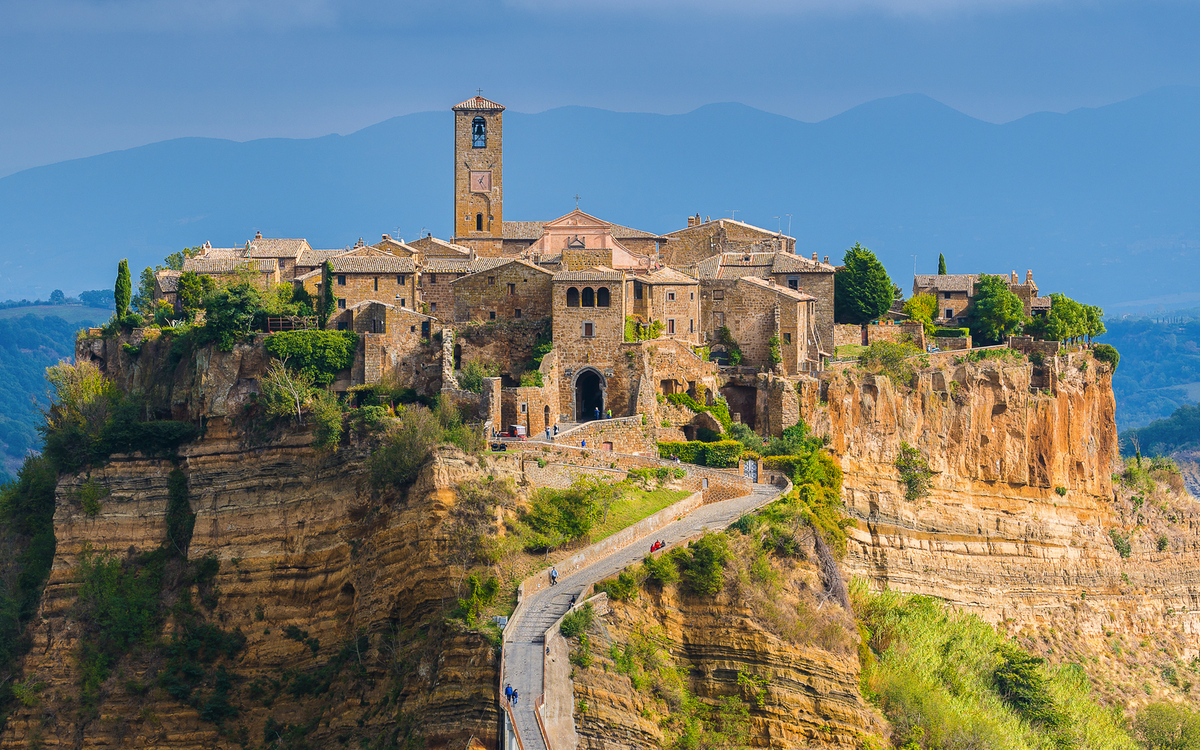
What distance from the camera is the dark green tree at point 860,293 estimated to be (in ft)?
243

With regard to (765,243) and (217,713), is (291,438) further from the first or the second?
(765,243)

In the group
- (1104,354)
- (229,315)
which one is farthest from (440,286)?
(1104,354)

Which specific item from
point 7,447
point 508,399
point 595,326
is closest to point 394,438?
point 508,399

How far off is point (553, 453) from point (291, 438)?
12.9 m

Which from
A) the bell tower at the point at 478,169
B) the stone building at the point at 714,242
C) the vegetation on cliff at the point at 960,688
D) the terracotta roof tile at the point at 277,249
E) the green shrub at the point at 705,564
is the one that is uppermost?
the bell tower at the point at 478,169

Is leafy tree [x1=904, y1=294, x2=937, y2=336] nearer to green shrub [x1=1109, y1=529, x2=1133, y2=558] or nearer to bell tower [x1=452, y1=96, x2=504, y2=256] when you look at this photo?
green shrub [x1=1109, y1=529, x2=1133, y2=558]

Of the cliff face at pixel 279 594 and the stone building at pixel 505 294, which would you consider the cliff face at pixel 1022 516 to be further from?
the cliff face at pixel 279 594

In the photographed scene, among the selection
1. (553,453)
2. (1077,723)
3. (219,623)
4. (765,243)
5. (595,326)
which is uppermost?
(765,243)

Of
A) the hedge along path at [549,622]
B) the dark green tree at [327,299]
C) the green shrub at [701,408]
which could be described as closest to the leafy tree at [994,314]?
the green shrub at [701,408]

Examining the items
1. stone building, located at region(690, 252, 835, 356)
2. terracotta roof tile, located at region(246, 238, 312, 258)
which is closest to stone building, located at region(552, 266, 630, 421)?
stone building, located at region(690, 252, 835, 356)

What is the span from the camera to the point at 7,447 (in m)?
176

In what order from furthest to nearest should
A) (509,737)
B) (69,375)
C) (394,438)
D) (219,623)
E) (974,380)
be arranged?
1. (974,380)
2. (69,375)
3. (219,623)
4. (394,438)
5. (509,737)

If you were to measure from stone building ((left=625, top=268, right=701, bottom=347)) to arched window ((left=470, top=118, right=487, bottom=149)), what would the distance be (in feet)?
67.1

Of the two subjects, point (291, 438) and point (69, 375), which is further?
point (69, 375)
